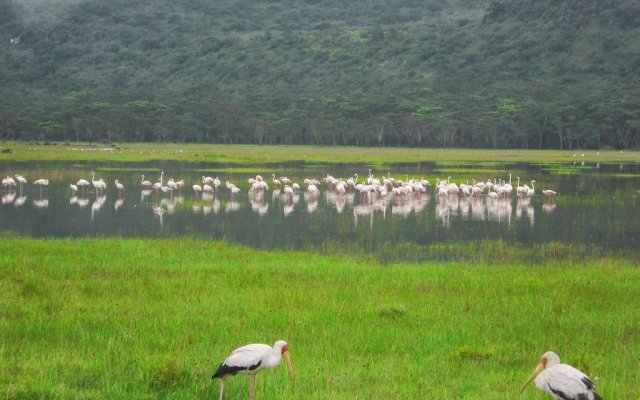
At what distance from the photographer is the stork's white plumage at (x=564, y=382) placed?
26.3ft

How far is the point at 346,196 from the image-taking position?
127 feet

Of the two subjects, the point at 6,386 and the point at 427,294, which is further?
the point at 427,294

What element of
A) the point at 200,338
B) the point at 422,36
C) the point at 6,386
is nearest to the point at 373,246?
the point at 200,338

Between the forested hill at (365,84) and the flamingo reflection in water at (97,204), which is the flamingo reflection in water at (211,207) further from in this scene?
the forested hill at (365,84)

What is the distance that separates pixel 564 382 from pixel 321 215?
23.0 m

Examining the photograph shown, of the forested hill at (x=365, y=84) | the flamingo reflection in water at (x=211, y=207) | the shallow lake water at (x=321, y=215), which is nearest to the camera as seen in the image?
the shallow lake water at (x=321, y=215)

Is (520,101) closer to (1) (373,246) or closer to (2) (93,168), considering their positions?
(2) (93,168)

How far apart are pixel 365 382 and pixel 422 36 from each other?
165100 mm

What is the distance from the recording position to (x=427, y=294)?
15.6 metres

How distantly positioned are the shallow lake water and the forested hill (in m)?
56.0

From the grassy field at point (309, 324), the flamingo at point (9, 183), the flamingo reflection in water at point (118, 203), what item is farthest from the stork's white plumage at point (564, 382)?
the flamingo at point (9, 183)

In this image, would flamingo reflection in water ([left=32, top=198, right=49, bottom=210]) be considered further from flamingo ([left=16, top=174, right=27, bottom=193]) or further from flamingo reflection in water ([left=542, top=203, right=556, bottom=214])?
flamingo reflection in water ([left=542, top=203, right=556, bottom=214])

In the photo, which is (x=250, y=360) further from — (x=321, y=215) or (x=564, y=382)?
(x=321, y=215)

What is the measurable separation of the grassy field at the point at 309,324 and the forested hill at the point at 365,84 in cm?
7982
